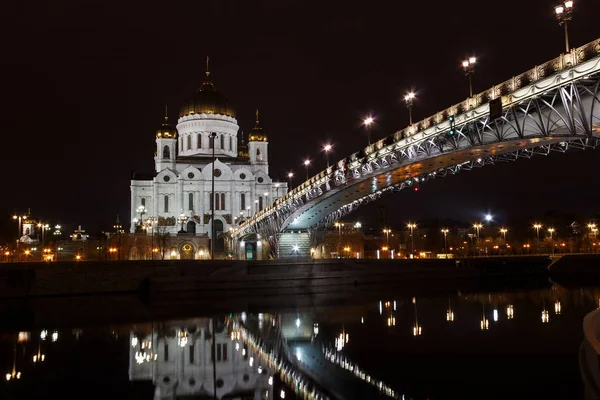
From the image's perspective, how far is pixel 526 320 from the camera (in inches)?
1051

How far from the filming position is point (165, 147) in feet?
324

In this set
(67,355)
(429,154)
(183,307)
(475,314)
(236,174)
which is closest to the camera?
→ (67,355)

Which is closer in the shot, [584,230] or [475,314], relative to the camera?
[475,314]

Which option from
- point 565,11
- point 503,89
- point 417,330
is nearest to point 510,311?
point 417,330

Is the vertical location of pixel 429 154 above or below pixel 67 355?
above

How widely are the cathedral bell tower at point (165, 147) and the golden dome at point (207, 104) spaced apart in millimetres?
3768

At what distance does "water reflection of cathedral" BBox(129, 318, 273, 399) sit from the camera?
49.5 feet

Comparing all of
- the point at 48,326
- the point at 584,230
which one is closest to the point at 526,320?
the point at 48,326

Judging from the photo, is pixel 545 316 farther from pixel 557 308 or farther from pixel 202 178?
pixel 202 178

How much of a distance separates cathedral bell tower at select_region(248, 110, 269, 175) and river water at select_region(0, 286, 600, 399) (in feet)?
226

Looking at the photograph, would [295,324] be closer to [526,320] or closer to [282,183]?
[526,320]

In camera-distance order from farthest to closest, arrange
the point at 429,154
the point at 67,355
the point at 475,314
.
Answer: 1. the point at 429,154
2. the point at 475,314
3. the point at 67,355

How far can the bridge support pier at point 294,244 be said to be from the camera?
72.3 meters

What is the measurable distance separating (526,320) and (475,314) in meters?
3.19
